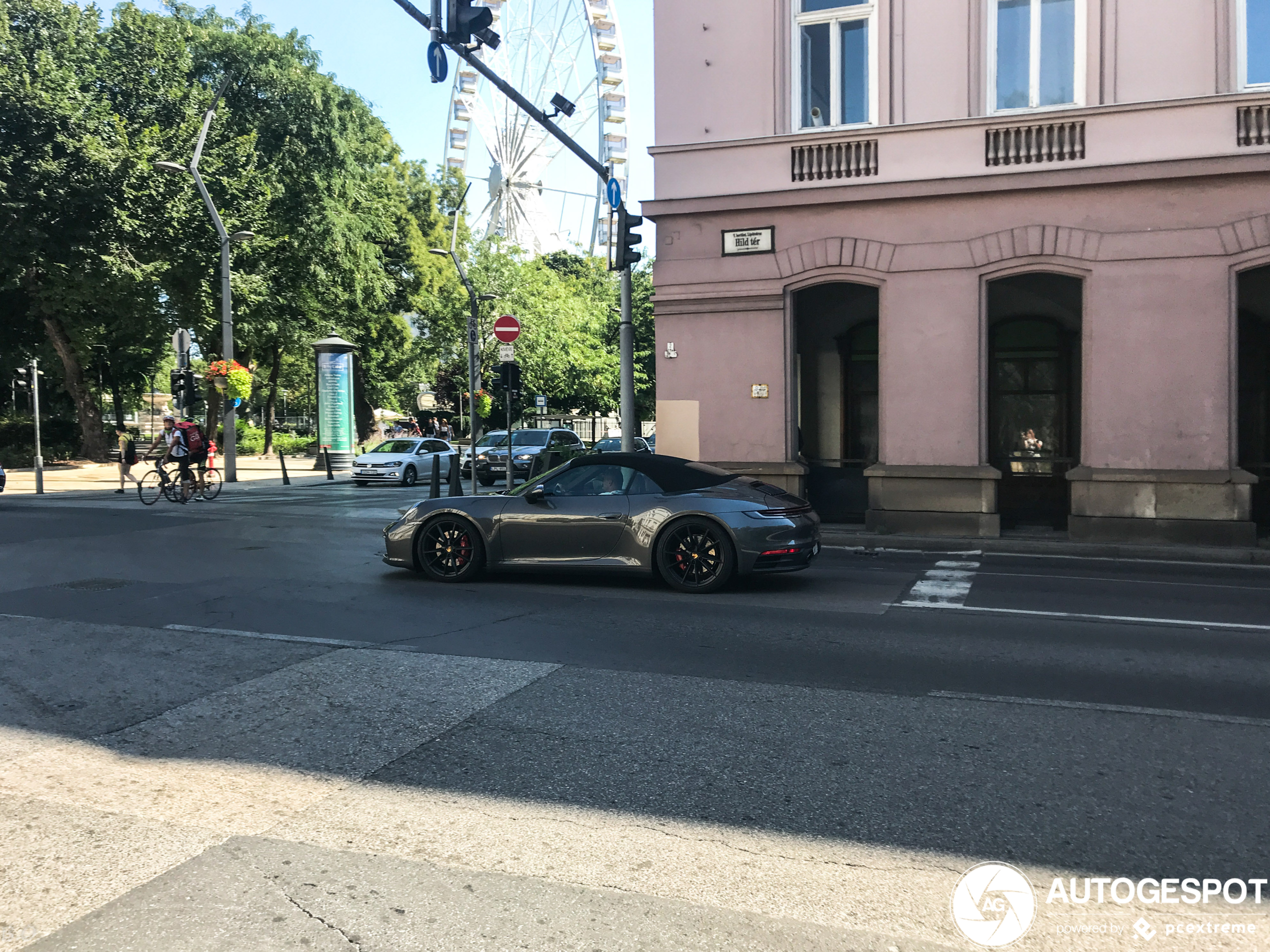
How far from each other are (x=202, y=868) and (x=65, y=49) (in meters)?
36.6

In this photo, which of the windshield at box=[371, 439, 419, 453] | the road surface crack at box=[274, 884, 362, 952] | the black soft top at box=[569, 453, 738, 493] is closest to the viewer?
the road surface crack at box=[274, 884, 362, 952]

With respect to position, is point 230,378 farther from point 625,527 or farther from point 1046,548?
point 1046,548

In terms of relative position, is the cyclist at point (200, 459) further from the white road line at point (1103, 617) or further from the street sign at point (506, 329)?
the white road line at point (1103, 617)

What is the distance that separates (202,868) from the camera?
3.69m

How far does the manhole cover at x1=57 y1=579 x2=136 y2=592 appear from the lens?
32.9 ft

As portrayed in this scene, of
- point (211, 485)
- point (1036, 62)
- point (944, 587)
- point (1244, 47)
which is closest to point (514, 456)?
point (211, 485)

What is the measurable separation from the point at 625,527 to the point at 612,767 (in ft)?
17.0

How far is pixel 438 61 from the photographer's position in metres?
11.7

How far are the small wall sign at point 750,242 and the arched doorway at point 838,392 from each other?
144 cm

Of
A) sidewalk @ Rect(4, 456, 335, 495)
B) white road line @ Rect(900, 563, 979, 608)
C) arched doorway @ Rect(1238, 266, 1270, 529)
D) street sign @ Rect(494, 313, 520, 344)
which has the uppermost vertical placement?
street sign @ Rect(494, 313, 520, 344)

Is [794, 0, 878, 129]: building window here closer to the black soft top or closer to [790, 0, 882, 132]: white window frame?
[790, 0, 882, 132]: white window frame

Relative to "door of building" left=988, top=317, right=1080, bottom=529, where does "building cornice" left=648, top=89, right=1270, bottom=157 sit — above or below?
above

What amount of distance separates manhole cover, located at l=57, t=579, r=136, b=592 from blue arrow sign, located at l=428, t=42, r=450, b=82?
20.7 feet

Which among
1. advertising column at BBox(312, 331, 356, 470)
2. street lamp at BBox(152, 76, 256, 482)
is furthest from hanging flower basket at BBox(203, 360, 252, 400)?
advertising column at BBox(312, 331, 356, 470)
